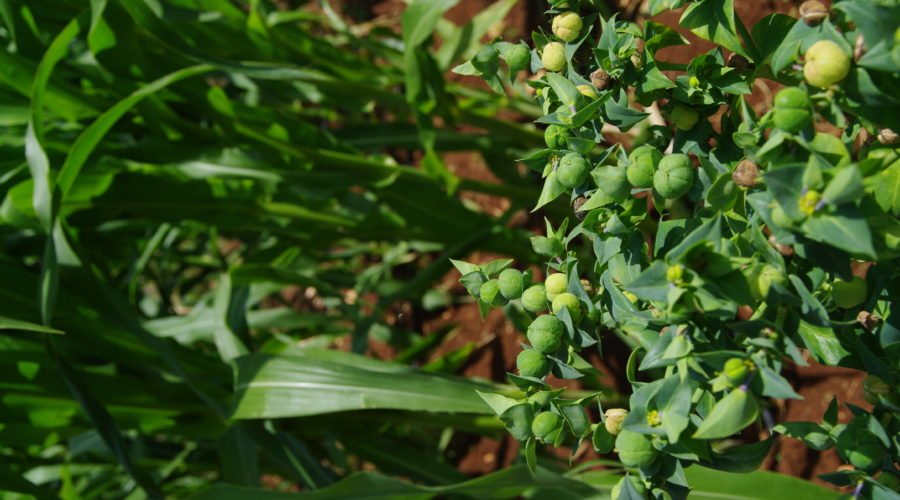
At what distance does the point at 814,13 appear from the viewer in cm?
35

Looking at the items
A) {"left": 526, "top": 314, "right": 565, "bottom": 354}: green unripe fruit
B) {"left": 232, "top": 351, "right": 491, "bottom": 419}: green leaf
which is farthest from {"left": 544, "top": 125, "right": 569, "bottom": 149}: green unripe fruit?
{"left": 232, "top": 351, "right": 491, "bottom": 419}: green leaf

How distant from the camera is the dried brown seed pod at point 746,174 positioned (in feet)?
1.18

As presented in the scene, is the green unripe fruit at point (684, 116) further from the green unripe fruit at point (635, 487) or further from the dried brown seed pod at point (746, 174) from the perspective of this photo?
the green unripe fruit at point (635, 487)

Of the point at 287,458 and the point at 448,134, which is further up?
the point at 448,134

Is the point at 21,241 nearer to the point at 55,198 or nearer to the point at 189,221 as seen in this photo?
the point at 189,221

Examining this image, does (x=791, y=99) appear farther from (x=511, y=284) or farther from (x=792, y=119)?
(x=511, y=284)

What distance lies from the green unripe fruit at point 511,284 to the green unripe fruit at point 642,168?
0.09 m

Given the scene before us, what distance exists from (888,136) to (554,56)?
0.19 meters

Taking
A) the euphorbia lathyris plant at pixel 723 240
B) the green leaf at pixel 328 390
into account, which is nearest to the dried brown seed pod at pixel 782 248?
the euphorbia lathyris plant at pixel 723 240

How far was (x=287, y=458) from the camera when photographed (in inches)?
37.5

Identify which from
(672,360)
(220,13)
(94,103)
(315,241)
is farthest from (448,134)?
(672,360)

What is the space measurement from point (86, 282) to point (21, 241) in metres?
0.38

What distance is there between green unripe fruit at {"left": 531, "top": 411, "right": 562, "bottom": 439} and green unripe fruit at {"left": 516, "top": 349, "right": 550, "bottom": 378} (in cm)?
2

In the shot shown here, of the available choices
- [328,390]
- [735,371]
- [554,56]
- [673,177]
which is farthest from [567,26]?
[328,390]
